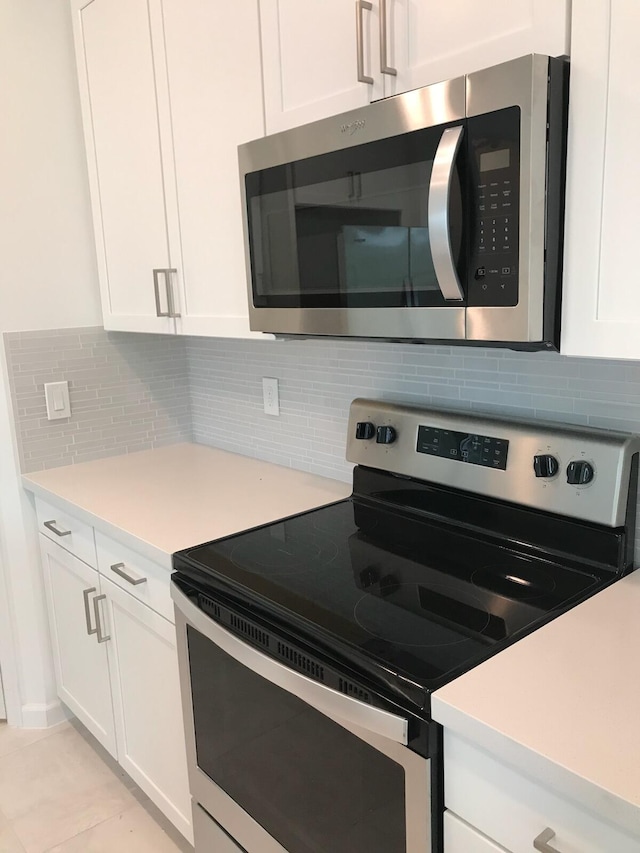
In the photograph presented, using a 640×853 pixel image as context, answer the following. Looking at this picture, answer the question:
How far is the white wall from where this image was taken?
6.53 feet

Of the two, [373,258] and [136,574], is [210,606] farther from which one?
[373,258]

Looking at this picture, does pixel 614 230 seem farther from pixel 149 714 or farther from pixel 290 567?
pixel 149 714

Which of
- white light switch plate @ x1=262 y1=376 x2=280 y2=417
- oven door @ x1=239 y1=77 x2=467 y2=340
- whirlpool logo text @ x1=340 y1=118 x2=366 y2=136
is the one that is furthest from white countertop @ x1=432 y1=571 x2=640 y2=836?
white light switch plate @ x1=262 y1=376 x2=280 y2=417

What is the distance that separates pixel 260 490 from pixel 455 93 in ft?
3.69

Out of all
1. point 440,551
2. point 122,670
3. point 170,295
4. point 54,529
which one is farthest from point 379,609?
point 54,529

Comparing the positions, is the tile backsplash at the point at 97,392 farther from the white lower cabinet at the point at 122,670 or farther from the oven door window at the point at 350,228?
the oven door window at the point at 350,228

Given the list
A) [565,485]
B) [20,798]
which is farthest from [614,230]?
[20,798]

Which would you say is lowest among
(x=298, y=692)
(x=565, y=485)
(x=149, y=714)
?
(x=149, y=714)

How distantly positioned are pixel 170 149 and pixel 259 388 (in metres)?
0.72

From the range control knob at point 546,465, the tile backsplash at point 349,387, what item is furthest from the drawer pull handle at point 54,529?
the range control knob at point 546,465

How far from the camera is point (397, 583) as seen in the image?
1255mm

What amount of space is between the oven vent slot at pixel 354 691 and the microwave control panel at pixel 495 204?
1.97 ft

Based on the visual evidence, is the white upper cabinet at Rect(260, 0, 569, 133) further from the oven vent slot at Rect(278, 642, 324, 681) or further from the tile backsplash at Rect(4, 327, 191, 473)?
the tile backsplash at Rect(4, 327, 191, 473)

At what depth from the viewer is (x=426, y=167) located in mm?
1096
